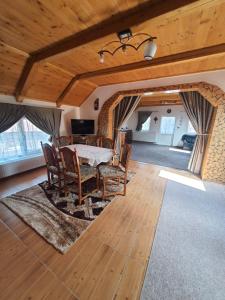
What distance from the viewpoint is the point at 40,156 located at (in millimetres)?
3836

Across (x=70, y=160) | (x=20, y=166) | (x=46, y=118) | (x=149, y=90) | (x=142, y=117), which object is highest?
(x=149, y=90)

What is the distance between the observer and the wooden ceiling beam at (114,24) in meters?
1.36

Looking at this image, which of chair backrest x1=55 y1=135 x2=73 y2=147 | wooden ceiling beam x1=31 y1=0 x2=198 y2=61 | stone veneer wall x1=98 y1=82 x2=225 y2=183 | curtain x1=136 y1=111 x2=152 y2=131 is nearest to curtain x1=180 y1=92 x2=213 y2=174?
stone veneer wall x1=98 y1=82 x2=225 y2=183

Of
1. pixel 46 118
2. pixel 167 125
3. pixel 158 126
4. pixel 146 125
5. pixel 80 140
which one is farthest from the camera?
pixel 146 125

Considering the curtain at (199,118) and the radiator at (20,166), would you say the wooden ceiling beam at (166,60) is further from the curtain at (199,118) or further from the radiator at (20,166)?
the radiator at (20,166)

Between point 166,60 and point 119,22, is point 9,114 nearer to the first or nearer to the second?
point 119,22

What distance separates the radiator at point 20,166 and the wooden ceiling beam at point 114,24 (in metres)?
2.30

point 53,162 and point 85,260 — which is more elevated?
point 53,162

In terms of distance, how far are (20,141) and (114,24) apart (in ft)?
11.1

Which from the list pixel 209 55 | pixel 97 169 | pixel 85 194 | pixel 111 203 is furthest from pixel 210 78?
pixel 85 194

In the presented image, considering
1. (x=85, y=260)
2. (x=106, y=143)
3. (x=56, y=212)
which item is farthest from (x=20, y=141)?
(x=85, y=260)

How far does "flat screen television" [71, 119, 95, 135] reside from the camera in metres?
4.43

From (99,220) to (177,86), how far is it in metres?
3.34

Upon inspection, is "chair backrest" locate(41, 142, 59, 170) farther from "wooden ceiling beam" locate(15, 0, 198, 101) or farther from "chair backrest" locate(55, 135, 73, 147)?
"wooden ceiling beam" locate(15, 0, 198, 101)
